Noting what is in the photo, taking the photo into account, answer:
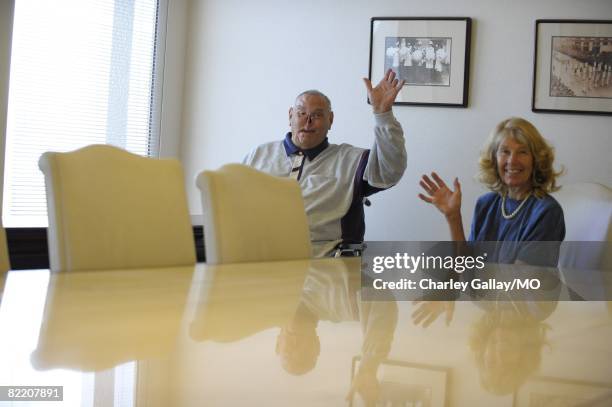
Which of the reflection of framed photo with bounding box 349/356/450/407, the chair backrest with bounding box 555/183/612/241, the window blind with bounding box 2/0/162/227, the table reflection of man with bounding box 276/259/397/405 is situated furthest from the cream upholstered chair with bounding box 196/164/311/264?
→ the window blind with bounding box 2/0/162/227

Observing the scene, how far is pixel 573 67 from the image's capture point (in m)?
4.20

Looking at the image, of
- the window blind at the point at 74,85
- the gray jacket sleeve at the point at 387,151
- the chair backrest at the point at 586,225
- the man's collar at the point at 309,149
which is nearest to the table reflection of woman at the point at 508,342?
the chair backrest at the point at 586,225

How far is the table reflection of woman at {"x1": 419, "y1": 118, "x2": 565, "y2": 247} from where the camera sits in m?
2.75

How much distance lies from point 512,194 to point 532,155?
16 centimetres

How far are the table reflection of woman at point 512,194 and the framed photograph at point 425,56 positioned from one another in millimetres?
1340

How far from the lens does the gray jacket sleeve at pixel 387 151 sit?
381cm

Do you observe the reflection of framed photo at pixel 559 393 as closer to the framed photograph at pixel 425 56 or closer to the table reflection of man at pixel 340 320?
the table reflection of man at pixel 340 320

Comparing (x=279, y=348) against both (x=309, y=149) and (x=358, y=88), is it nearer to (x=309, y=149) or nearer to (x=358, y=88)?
(x=309, y=149)

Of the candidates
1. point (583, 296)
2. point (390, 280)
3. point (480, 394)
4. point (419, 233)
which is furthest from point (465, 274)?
point (419, 233)

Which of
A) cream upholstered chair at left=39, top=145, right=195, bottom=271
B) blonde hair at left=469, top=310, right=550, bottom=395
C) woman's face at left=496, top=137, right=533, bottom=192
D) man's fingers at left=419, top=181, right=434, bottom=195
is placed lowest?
blonde hair at left=469, top=310, right=550, bottom=395

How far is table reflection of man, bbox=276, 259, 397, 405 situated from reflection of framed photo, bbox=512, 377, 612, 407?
0.45 feet

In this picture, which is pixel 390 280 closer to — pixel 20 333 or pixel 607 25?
pixel 20 333

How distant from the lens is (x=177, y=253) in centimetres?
244

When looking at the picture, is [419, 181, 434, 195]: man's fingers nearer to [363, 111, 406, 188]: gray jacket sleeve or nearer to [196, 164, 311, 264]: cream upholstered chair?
[196, 164, 311, 264]: cream upholstered chair
